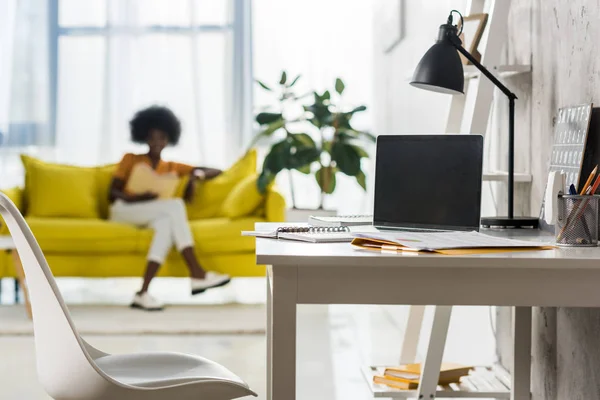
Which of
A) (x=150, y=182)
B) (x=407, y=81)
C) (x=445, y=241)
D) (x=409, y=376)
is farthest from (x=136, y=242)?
(x=445, y=241)

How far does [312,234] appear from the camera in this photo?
1820 millimetres

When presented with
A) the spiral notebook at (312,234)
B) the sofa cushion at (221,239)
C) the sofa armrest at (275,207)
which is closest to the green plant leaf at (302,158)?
the sofa armrest at (275,207)

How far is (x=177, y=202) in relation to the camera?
5.03 meters

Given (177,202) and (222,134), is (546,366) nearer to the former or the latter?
(177,202)

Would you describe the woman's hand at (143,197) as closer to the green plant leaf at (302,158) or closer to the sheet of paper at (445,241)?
the green plant leaf at (302,158)

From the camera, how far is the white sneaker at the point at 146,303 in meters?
4.71

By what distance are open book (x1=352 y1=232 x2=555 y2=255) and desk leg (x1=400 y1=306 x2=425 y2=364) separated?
1.04m

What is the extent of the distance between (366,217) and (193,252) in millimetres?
2689

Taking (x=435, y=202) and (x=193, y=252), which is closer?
(x=435, y=202)

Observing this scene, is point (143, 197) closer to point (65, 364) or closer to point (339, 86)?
point (339, 86)

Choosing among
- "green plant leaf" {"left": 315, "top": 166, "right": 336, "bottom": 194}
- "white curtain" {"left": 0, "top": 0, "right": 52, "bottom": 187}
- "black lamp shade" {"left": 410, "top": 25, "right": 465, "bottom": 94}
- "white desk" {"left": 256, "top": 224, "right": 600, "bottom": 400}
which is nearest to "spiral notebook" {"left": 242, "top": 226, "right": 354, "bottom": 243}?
"white desk" {"left": 256, "top": 224, "right": 600, "bottom": 400}

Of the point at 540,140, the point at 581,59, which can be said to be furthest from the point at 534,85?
the point at 581,59

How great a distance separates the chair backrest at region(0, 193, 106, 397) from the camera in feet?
5.08

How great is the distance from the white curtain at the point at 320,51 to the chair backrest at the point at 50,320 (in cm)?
446
